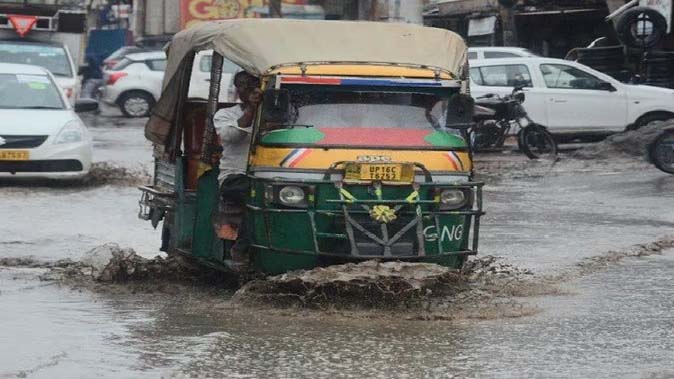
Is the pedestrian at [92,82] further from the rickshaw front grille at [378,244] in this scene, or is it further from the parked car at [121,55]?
the rickshaw front grille at [378,244]

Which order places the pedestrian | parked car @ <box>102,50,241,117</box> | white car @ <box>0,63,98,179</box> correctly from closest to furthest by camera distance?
1. white car @ <box>0,63,98,179</box>
2. parked car @ <box>102,50,241,117</box>
3. the pedestrian

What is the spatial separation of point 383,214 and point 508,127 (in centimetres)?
1399

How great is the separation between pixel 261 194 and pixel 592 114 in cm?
1519

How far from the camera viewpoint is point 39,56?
2762 centimetres

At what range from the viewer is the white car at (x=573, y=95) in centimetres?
2366

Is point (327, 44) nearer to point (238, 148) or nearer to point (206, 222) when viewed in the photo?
point (238, 148)

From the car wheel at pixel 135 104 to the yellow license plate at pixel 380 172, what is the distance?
2599 cm

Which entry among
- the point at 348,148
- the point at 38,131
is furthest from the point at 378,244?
the point at 38,131

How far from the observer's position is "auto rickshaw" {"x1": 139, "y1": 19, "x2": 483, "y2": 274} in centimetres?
912

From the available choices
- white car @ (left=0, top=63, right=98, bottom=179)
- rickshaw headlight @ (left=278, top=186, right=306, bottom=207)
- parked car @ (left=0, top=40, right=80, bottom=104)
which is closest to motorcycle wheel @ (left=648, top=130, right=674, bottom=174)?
white car @ (left=0, top=63, right=98, bottom=179)

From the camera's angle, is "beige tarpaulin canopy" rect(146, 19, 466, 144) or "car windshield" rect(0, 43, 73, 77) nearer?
"beige tarpaulin canopy" rect(146, 19, 466, 144)

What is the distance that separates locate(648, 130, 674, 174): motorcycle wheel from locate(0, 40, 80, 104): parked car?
11.5 meters

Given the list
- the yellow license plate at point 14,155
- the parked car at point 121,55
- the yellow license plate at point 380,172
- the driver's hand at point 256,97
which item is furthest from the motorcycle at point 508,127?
the parked car at point 121,55

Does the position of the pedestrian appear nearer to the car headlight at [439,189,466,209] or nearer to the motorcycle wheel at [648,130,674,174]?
the motorcycle wheel at [648,130,674,174]
